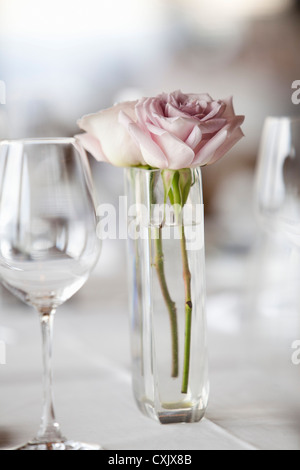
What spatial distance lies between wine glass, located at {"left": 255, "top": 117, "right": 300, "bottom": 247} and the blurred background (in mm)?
1929

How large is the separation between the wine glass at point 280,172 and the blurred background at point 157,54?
6.33 feet

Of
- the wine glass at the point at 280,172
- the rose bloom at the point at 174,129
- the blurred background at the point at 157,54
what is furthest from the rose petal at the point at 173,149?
the blurred background at the point at 157,54

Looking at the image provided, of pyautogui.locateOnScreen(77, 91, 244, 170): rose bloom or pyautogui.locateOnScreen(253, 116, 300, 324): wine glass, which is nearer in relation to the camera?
pyautogui.locateOnScreen(77, 91, 244, 170): rose bloom

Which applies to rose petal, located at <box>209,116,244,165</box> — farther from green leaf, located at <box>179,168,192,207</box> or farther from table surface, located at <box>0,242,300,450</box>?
table surface, located at <box>0,242,300,450</box>

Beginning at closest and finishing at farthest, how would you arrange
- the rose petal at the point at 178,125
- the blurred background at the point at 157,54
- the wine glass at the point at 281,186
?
the rose petal at the point at 178,125 < the wine glass at the point at 281,186 < the blurred background at the point at 157,54

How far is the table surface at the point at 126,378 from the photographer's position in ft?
1.67

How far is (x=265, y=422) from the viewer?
1.74ft

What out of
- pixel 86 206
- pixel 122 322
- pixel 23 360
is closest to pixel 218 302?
pixel 122 322

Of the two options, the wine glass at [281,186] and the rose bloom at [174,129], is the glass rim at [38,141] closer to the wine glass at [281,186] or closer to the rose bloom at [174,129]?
the rose bloom at [174,129]

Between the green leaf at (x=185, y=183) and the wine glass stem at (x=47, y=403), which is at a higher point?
the green leaf at (x=185, y=183)

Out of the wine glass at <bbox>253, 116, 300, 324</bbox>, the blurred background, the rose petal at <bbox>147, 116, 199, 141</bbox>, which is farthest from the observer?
the blurred background

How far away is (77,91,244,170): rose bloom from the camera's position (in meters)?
0.48

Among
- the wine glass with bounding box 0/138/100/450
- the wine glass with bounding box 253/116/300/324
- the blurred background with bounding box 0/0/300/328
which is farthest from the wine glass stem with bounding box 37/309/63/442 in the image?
the blurred background with bounding box 0/0/300/328

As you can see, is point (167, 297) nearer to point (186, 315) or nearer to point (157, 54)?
point (186, 315)
